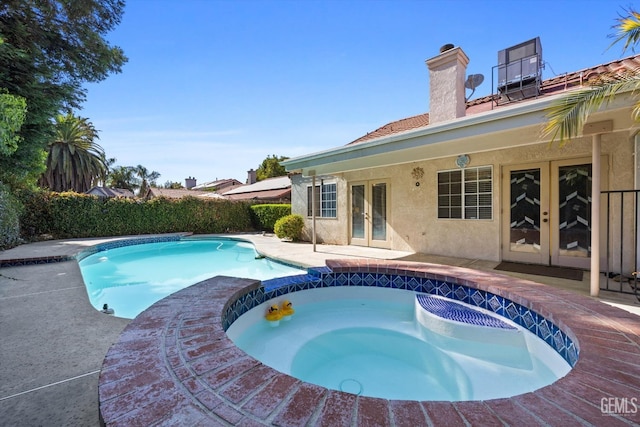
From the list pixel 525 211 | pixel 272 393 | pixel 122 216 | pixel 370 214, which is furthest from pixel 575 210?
pixel 122 216

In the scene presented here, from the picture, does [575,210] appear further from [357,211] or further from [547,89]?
[357,211]

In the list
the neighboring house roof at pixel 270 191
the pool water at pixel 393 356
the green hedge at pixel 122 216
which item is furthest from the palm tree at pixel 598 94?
the neighboring house roof at pixel 270 191

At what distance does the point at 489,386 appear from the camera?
9.62 feet

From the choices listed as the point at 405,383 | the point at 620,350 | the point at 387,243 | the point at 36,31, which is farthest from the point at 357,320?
the point at 36,31

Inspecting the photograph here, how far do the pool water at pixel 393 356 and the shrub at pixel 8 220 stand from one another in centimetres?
1106

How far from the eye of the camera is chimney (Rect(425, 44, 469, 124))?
8352mm

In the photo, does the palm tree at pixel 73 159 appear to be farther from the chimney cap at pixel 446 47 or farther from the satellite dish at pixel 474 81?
the satellite dish at pixel 474 81

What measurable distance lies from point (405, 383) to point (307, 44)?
1058 centimetres

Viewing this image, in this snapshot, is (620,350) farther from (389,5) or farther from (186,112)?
(186,112)

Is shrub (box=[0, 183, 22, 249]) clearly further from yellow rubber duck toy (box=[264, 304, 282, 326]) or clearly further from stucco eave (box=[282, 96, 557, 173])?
stucco eave (box=[282, 96, 557, 173])

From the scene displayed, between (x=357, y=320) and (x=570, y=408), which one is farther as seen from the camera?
(x=357, y=320)

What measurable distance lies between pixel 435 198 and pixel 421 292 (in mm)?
4531

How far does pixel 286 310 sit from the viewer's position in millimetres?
4512

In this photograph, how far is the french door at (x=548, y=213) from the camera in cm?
634
